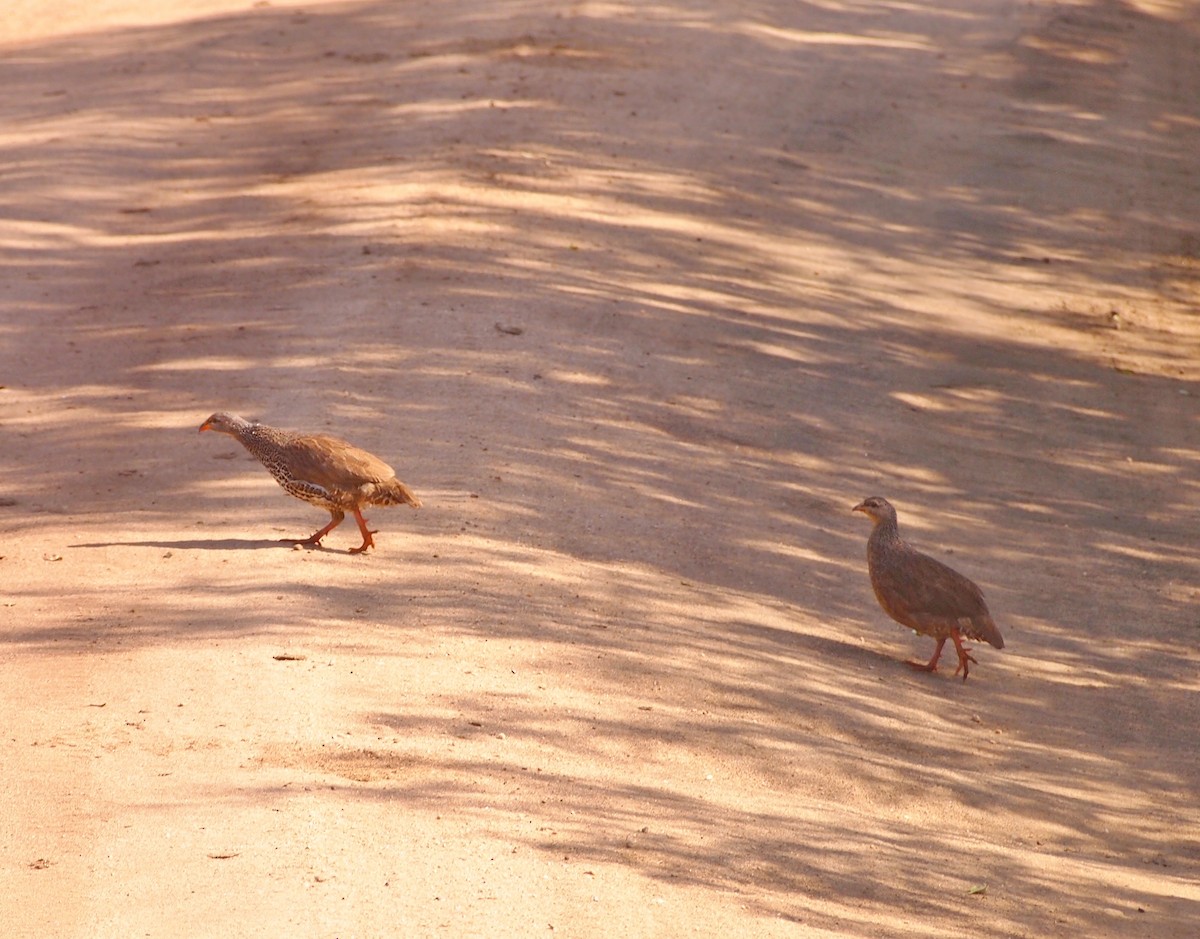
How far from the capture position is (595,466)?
11.1m

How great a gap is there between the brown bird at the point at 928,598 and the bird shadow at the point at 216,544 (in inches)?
132

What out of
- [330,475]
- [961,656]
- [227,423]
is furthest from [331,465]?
[961,656]

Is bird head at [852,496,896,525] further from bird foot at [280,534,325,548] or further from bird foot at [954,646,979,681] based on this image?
bird foot at [280,534,325,548]

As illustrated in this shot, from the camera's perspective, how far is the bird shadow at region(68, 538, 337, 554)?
30.0ft

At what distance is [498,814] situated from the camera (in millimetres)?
6445

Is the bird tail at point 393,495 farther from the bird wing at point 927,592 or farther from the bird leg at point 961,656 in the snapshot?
the bird leg at point 961,656

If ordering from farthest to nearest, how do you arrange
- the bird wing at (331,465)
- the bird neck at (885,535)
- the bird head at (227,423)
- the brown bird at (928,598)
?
the bird neck at (885,535) → the bird head at (227,423) → the brown bird at (928,598) → the bird wing at (331,465)

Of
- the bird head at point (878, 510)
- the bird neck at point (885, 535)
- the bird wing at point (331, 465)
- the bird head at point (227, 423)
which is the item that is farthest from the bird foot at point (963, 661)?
the bird head at point (227, 423)

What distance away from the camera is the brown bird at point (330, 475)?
8.97 meters

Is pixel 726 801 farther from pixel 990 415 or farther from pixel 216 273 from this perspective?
pixel 216 273

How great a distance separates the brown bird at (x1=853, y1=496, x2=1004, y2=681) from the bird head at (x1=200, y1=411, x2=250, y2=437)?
3976 mm

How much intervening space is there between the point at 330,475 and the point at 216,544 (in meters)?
0.86

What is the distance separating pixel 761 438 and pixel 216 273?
18.2 ft

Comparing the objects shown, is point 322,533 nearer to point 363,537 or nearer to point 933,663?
point 363,537
